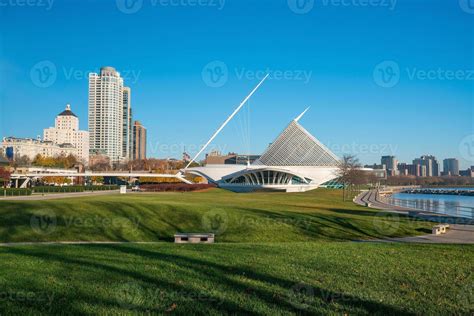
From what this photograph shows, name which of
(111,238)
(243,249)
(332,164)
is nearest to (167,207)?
(111,238)

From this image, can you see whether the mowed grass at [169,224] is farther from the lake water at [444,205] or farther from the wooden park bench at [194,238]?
the lake water at [444,205]

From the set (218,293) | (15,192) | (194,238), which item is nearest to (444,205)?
(194,238)

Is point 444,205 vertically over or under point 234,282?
under

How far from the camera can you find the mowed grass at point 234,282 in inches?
239

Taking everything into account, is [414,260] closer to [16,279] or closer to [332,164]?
[16,279]

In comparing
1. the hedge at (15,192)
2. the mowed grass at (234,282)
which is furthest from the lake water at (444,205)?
the hedge at (15,192)

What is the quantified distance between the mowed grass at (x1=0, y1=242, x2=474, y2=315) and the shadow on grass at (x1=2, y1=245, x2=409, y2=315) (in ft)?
0.05

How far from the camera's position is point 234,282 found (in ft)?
24.3

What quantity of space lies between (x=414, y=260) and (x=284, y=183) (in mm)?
68574

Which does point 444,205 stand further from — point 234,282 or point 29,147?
point 29,147

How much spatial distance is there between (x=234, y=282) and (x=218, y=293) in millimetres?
767

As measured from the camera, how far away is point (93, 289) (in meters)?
6.85

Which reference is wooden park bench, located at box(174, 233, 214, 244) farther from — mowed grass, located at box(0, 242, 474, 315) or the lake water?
the lake water

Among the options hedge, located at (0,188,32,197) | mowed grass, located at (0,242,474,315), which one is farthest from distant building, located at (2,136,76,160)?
mowed grass, located at (0,242,474,315)
